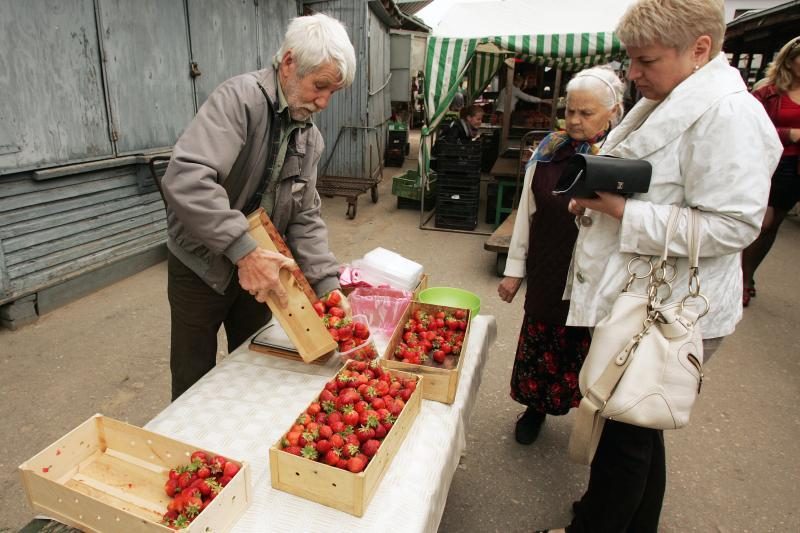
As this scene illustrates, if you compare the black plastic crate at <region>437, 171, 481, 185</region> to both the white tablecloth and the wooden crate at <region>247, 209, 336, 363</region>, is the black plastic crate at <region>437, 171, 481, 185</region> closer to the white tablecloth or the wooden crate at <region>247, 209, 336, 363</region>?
the white tablecloth

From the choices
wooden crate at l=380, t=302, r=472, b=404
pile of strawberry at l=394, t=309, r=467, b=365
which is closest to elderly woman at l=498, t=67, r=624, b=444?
pile of strawberry at l=394, t=309, r=467, b=365

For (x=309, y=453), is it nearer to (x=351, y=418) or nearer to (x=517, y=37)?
(x=351, y=418)

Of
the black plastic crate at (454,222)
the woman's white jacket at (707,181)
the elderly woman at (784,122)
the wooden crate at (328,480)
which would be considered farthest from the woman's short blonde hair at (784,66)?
the wooden crate at (328,480)

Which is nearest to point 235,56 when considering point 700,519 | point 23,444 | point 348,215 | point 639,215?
point 348,215

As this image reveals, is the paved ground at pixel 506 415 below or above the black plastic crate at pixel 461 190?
below

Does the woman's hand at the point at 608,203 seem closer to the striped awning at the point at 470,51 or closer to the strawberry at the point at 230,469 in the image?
the strawberry at the point at 230,469

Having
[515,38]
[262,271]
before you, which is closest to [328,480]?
[262,271]

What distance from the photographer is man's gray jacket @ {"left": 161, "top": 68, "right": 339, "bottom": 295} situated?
1.51 meters

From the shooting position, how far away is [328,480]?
3.94 ft

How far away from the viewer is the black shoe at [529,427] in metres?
2.80

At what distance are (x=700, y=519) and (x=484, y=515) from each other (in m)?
1.02

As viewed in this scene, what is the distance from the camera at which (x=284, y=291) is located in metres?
1.61

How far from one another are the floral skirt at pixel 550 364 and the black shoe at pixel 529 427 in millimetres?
161

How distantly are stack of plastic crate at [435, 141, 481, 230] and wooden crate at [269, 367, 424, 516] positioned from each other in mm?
5807
